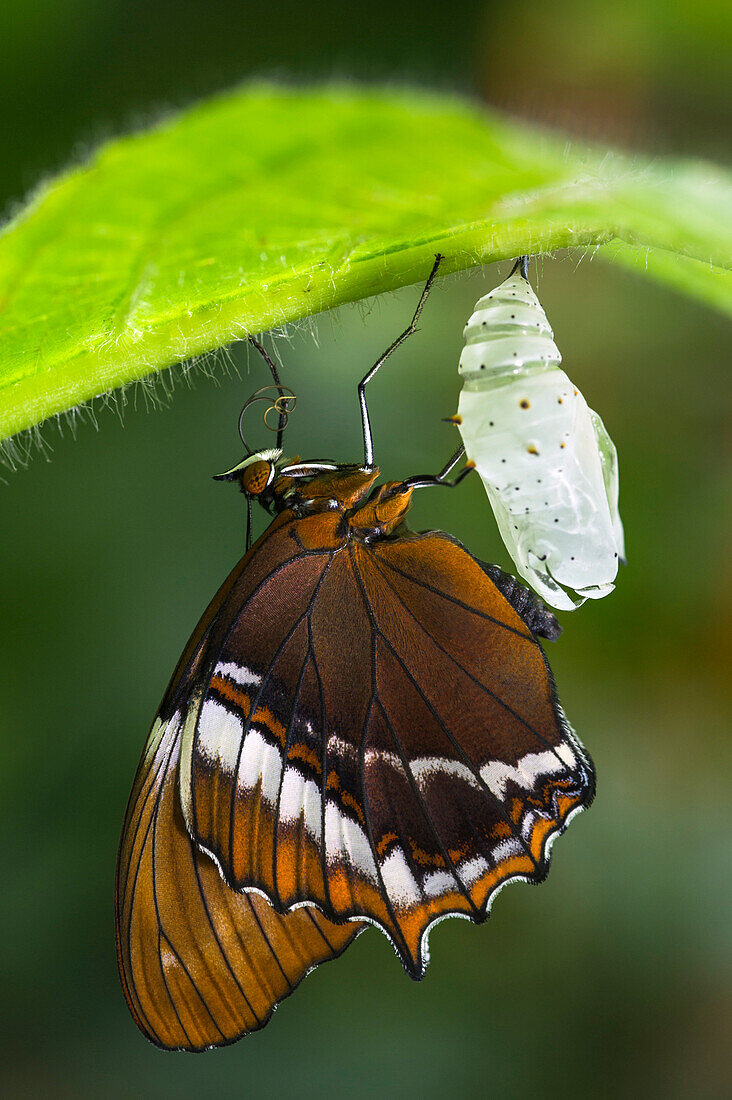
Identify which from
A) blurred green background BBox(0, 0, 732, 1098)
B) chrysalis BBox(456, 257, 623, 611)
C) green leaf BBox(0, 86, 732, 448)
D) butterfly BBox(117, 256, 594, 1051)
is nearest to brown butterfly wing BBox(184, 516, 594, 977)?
butterfly BBox(117, 256, 594, 1051)

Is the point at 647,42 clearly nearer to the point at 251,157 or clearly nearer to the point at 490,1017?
the point at 251,157

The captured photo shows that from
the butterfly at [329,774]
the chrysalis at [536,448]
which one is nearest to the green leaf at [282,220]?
the chrysalis at [536,448]

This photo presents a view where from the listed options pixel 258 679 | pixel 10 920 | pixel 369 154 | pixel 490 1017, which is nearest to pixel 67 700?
pixel 10 920

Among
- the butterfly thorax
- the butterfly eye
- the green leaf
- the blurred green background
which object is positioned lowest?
the blurred green background

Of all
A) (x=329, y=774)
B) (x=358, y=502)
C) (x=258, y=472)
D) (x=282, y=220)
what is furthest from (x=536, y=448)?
(x=282, y=220)

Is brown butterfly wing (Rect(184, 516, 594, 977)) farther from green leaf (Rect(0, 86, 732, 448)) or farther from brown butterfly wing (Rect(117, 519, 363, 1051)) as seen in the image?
green leaf (Rect(0, 86, 732, 448))

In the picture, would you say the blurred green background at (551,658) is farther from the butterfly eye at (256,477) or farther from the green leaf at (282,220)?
the green leaf at (282,220)
